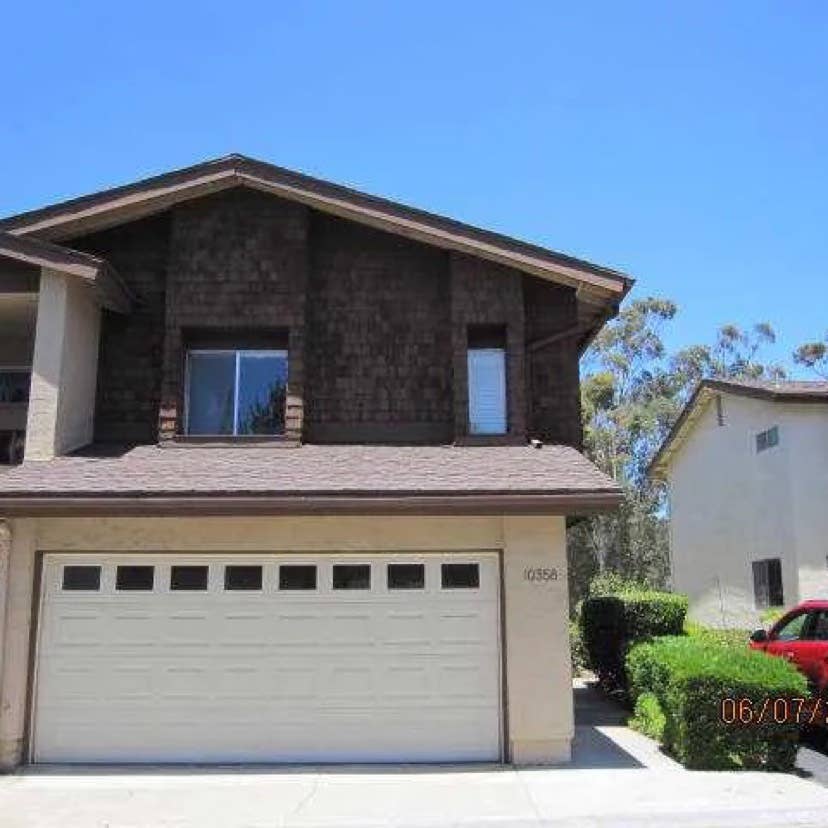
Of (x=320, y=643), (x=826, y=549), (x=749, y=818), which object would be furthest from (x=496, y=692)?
(x=826, y=549)

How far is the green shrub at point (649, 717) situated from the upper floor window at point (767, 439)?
30.9 ft

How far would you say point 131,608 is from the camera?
1159 cm

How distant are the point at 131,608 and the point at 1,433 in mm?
4081

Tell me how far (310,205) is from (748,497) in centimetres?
1346

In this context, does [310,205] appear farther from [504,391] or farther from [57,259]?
[504,391]

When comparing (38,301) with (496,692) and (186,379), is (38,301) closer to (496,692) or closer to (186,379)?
(186,379)

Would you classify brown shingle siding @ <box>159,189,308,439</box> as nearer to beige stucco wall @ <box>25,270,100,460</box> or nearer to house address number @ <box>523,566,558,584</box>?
beige stucco wall @ <box>25,270,100,460</box>

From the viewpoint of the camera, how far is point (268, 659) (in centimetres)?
1144

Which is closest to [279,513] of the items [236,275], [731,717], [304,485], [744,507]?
[304,485]

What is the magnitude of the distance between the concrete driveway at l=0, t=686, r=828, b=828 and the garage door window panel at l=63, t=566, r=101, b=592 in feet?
6.72

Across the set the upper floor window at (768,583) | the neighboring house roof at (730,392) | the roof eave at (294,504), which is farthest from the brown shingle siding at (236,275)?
the upper floor window at (768,583)

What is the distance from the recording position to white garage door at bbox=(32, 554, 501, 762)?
36.9ft

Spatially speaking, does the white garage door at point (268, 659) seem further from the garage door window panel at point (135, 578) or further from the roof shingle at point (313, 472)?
the roof shingle at point (313, 472)
